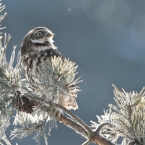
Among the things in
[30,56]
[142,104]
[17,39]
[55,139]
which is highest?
[17,39]

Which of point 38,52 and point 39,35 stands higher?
point 39,35

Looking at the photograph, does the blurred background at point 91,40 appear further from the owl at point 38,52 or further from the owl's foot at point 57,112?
the owl's foot at point 57,112

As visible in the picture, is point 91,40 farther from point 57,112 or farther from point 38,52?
point 57,112

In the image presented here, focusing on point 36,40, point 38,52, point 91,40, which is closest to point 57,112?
point 38,52

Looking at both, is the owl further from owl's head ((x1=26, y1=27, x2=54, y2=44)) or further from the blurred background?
the blurred background

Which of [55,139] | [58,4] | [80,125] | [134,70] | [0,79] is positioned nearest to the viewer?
[0,79]

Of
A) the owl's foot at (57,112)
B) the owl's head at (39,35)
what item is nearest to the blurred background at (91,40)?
the owl's head at (39,35)

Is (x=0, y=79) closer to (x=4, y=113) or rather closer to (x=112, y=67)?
(x=4, y=113)

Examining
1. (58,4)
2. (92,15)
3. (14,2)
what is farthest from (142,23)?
(14,2)
